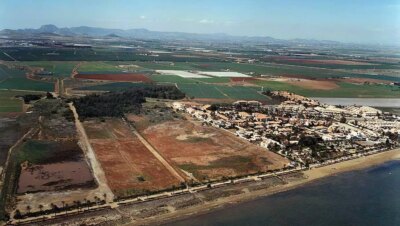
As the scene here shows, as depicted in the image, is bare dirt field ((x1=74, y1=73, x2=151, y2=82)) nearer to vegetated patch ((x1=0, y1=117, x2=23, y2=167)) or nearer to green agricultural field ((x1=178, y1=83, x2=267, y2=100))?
green agricultural field ((x1=178, y1=83, x2=267, y2=100))

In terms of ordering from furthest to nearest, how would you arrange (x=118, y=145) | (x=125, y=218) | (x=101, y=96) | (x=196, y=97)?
(x=196, y=97) → (x=101, y=96) → (x=118, y=145) → (x=125, y=218)

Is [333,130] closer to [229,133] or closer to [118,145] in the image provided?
[229,133]

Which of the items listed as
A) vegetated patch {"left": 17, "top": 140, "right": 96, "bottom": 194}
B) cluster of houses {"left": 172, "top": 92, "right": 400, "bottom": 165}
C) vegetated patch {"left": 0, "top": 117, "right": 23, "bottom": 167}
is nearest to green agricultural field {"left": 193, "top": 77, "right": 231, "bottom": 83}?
cluster of houses {"left": 172, "top": 92, "right": 400, "bottom": 165}

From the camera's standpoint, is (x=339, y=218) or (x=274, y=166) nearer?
(x=339, y=218)

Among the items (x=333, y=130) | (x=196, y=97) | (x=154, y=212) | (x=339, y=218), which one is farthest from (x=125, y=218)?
(x=196, y=97)

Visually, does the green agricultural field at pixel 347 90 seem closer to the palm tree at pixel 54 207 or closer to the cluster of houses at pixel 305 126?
the cluster of houses at pixel 305 126

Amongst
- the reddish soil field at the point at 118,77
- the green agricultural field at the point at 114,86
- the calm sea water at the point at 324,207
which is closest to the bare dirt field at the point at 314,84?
the reddish soil field at the point at 118,77

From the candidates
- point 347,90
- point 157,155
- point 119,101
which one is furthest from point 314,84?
point 157,155
